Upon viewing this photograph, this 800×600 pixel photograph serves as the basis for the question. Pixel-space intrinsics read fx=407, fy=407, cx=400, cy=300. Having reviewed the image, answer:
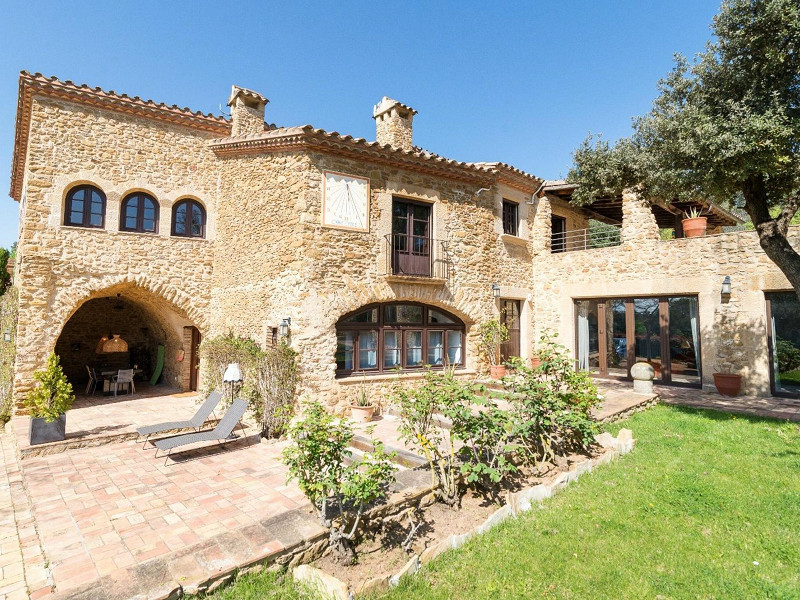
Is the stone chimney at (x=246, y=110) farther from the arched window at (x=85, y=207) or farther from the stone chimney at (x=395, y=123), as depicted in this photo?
the arched window at (x=85, y=207)

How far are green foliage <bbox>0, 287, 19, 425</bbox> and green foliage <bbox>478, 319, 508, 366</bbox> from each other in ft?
39.2

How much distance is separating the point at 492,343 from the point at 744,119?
7.25 metres

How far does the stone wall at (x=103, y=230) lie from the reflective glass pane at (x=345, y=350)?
5.18m

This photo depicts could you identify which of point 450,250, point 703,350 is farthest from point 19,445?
point 703,350

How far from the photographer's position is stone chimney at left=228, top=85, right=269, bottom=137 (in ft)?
38.7

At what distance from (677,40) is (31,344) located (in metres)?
16.6

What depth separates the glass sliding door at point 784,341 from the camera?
33.6ft

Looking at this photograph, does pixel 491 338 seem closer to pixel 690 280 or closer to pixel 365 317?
pixel 365 317

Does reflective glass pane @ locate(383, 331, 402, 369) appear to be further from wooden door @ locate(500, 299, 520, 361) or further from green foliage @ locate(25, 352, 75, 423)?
green foliage @ locate(25, 352, 75, 423)

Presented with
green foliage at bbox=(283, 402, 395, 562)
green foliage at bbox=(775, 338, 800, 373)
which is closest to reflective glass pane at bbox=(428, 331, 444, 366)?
green foliage at bbox=(283, 402, 395, 562)

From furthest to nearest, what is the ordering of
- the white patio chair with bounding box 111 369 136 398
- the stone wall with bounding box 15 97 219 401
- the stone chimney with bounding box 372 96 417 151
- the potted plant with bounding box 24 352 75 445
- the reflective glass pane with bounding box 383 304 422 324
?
the stone chimney with bounding box 372 96 417 151 → the white patio chair with bounding box 111 369 136 398 → the reflective glass pane with bounding box 383 304 422 324 → the stone wall with bounding box 15 97 219 401 → the potted plant with bounding box 24 352 75 445

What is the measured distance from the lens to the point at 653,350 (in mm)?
12336

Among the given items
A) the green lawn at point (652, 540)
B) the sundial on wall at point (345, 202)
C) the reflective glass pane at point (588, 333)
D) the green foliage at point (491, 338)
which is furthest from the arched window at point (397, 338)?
the green lawn at point (652, 540)

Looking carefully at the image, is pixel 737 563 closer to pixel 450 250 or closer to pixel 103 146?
pixel 450 250
